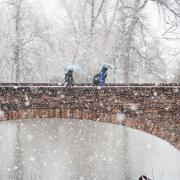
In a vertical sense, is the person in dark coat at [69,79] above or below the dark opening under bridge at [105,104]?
above

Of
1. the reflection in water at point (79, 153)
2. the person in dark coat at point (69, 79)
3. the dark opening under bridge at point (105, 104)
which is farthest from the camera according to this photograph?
the reflection in water at point (79, 153)

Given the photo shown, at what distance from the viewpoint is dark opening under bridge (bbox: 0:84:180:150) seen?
1210cm

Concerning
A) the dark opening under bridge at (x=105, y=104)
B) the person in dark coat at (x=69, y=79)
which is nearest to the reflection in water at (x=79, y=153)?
the person in dark coat at (x=69, y=79)

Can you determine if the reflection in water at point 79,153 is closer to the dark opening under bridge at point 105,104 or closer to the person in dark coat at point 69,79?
the person in dark coat at point 69,79

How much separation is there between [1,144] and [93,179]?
5.78 meters

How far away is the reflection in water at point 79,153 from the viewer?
20547 millimetres

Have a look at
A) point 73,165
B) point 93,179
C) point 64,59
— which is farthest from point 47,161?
point 64,59

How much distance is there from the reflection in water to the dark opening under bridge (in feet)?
24.8

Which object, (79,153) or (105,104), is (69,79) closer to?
(105,104)

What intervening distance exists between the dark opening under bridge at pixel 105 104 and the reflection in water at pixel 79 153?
756cm

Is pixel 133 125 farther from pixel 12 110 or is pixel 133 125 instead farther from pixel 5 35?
pixel 5 35

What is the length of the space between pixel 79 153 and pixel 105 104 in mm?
11161

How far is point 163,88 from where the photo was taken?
12531mm

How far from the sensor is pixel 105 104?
40.8 ft
